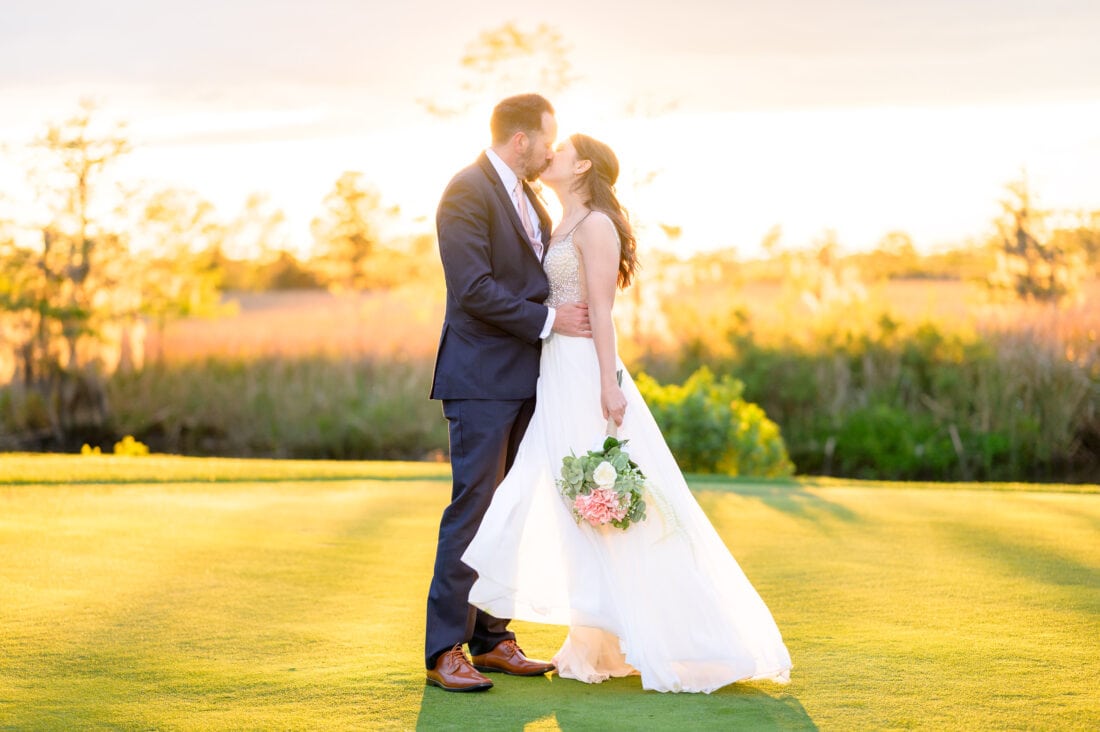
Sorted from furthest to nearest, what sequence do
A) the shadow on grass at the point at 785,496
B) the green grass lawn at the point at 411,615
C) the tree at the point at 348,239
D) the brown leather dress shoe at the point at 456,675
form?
1. the tree at the point at 348,239
2. the shadow on grass at the point at 785,496
3. the brown leather dress shoe at the point at 456,675
4. the green grass lawn at the point at 411,615

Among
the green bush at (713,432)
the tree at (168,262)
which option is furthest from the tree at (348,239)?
the green bush at (713,432)

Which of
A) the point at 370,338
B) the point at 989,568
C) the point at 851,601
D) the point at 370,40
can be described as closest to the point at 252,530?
the point at 851,601

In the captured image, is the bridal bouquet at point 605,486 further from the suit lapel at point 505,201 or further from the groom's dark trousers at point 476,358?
the suit lapel at point 505,201

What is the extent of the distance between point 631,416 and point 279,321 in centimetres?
2234

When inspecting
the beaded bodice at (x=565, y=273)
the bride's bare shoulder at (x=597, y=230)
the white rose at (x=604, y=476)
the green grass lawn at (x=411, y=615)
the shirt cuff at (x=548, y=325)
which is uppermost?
the bride's bare shoulder at (x=597, y=230)

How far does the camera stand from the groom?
448cm

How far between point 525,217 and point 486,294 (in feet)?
1.50

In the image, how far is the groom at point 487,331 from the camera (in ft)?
14.7

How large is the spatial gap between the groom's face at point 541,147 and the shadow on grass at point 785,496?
4.33 meters

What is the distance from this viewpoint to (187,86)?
2272 centimetres

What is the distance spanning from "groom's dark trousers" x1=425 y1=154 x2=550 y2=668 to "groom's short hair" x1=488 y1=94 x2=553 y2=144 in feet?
0.42

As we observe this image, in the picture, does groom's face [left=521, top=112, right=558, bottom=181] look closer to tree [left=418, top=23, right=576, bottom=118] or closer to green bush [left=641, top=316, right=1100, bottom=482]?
green bush [left=641, top=316, right=1100, bottom=482]

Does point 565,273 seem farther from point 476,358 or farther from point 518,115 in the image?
point 518,115

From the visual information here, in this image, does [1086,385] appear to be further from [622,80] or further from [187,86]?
[187,86]
